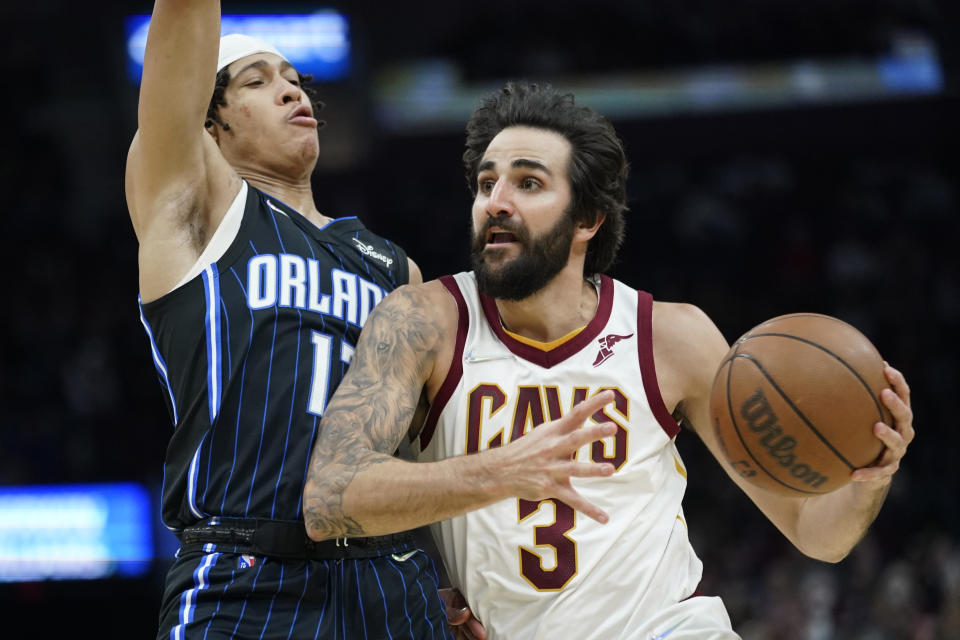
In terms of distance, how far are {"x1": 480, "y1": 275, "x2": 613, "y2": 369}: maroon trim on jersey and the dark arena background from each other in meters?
8.86

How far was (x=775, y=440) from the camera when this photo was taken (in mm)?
3104

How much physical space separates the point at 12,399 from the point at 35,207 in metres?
3.44

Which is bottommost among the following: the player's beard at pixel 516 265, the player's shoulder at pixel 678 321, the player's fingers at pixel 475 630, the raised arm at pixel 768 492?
the player's fingers at pixel 475 630

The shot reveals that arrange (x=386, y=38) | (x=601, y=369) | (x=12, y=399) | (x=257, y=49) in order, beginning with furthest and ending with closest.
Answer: (x=386, y=38), (x=12, y=399), (x=257, y=49), (x=601, y=369)

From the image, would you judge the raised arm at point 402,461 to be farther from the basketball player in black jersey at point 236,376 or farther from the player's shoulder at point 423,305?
the basketball player in black jersey at point 236,376

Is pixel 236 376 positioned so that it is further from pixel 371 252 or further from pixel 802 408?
pixel 802 408

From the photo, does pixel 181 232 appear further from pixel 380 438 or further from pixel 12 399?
pixel 12 399

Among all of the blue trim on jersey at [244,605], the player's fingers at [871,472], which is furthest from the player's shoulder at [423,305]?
the player's fingers at [871,472]

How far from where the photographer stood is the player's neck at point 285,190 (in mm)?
3898

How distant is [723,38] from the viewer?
15.2 meters

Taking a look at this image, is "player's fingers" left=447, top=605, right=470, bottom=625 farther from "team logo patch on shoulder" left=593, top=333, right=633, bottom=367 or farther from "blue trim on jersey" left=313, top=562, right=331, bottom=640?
"team logo patch on shoulder" left=593, top=333, right=633, bottom=367

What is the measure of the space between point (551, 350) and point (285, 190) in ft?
3.62

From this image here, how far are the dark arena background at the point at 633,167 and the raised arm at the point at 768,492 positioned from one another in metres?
8.60

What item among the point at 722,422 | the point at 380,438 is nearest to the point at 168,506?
the point at 380,438
